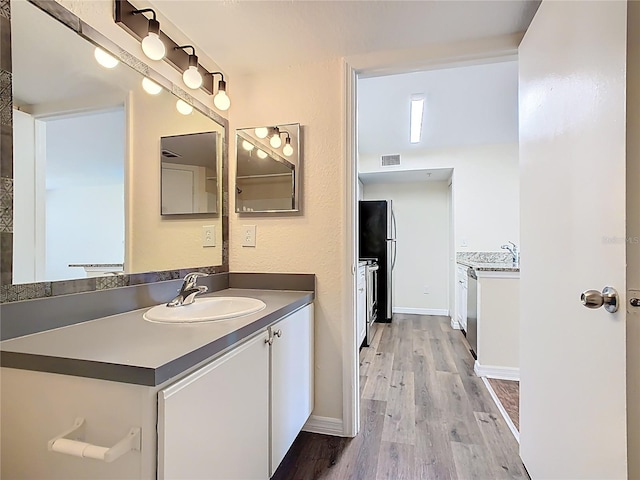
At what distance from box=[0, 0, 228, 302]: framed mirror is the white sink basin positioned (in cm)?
19

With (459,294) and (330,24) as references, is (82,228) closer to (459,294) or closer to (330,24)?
(330,24)

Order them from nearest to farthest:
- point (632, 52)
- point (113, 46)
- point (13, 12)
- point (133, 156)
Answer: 1. point (632, 52)
2. point (13, 12)
3. point (113, 46)
4. point (133, 156)

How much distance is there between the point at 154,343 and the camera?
869 millimetres

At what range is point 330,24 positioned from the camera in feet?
5.02

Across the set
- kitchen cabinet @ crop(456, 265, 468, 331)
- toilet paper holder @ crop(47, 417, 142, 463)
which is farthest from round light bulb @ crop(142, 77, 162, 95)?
kitchen cabinet @ crop(456, 265, 468, 331)

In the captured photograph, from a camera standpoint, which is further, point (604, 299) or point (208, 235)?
point (208, 235)

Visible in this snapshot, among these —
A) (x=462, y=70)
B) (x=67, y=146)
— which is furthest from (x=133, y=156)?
(x=462, y=70)

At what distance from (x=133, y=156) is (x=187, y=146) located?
39 centimetres

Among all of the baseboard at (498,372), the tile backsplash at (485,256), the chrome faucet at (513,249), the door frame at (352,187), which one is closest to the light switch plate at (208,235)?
the door frame at (352,187)

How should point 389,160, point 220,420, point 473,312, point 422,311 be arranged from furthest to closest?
1. point 422,311
2. point 389,160
3. point 473,312
4. point 220,420

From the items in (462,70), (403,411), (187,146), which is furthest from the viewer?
(462,70)

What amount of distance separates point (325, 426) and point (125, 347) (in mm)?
1375

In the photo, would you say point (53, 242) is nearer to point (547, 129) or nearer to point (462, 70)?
point (547, 129)

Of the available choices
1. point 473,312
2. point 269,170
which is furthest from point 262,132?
point 473,312
